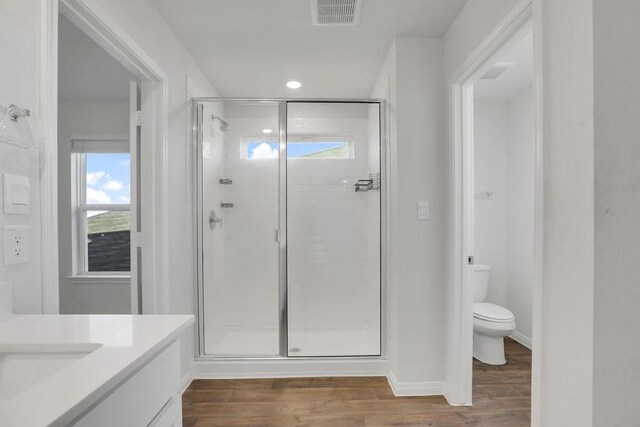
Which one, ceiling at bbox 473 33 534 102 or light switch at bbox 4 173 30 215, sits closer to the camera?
light switch at bbox 4 173 30 215

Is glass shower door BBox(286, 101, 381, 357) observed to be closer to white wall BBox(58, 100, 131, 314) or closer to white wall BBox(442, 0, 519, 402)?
white wall BBox(442, 0, 519, 402)

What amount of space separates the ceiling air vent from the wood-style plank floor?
242 centimetres

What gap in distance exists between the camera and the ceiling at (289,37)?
197 cm

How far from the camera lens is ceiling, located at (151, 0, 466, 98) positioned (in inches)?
77.7

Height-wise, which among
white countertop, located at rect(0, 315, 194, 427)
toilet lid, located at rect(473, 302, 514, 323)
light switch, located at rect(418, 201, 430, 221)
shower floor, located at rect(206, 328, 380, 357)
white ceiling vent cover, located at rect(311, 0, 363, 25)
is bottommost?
shower floor, located at rect(206, 328, 380, 357)

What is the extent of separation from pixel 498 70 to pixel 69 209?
445 cm

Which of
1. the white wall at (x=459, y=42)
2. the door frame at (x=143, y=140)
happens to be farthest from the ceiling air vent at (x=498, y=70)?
the door frame at (x=143, y=140)

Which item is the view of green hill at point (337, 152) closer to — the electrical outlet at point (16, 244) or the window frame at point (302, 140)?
the window frame at point (302, 140)

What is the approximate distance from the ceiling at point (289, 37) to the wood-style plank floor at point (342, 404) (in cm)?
244

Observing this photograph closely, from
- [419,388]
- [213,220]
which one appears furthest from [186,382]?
[419,388]

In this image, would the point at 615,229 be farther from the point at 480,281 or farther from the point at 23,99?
the point at 480,281

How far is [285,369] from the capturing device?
2.54 metres

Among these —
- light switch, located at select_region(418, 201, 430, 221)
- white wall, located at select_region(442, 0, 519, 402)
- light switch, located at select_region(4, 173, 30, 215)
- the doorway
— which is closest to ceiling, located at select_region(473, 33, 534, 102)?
white wall, located at select_region(442, 0, 519, 402)

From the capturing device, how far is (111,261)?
148 inches
